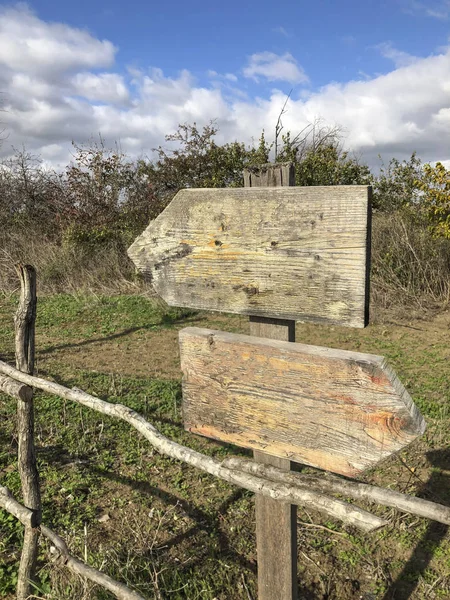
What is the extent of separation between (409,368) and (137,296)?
17.2 ft

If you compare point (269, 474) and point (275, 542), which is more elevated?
point (269, 474)

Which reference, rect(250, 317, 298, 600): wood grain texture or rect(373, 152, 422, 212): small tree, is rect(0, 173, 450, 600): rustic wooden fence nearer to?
rect(250, 317, 298, 600): wood grain texture

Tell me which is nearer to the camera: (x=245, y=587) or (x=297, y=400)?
(x=297, y=400)

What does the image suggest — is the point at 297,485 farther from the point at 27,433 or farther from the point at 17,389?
the point at 27,433

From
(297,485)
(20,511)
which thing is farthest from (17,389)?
(297,485)

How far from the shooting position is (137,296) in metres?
9.33

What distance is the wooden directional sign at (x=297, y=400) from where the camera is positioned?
1343mm

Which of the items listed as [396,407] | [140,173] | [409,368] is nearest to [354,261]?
[396,407]

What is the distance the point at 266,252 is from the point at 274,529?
1.09 m

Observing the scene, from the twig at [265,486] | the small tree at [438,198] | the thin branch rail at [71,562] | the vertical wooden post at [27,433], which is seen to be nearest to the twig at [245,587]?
the thin branch rail at [71,562]

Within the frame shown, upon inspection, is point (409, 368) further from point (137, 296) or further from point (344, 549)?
point (137, 296)

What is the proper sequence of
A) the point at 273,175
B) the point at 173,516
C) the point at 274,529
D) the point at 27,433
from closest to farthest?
1. the point at 273,175
2. the point at 274,529
3. the point at 27,433
4. the point at 173,516

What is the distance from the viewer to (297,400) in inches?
59.6

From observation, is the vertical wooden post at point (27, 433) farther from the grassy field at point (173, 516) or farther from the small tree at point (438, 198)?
the small tree at point (438, 198)
